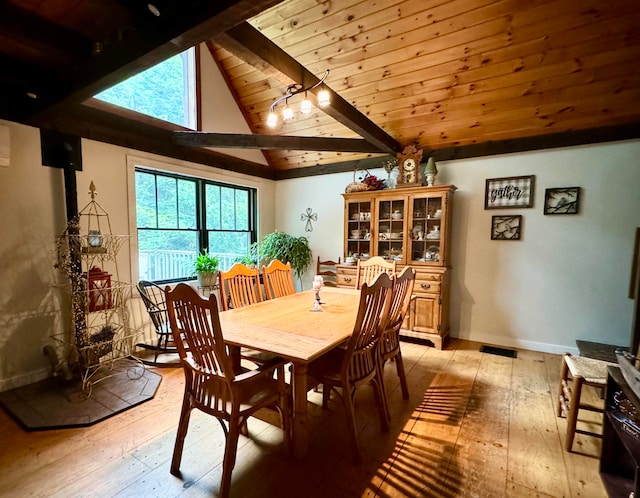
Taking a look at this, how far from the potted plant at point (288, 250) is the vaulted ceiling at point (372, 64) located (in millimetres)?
1329

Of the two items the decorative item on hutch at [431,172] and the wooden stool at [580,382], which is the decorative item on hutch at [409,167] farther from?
the wooden stool at [580,382]

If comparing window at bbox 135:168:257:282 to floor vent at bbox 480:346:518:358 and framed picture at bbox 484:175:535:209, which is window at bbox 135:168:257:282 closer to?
framed picture at bbox 484:175:535:209

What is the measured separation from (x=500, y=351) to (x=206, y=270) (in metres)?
3.52

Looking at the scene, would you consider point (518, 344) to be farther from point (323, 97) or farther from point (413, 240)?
point (323, 97)

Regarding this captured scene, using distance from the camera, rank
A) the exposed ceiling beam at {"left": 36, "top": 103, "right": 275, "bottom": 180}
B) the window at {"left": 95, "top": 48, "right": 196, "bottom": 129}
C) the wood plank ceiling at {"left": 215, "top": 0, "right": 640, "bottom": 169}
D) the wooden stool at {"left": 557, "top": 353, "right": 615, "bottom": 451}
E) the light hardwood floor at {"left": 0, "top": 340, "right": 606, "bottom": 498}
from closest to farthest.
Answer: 1. the light hardwood floor at {"left": 0, "top": 340, "right": 606, "bottom": 498}
2. the wooden stool at {"left": 557, "top": 353, "right": 615, "bottom": 451}
3. the wood plank ceiling at {"left": 215, "top": 0, "right": 640, "bottom": 169}
4. the exposed ceiling beam at {"left": 36, "top": 103, "right": 275, "bottom": 180}
5. the window at {"left": 95, "top": 48, "right": 196, "bottom": 129}

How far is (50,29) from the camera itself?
6.53 feet

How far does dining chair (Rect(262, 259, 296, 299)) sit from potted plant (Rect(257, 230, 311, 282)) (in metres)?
1.42

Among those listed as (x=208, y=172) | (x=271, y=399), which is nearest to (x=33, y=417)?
(x=271, y=399)

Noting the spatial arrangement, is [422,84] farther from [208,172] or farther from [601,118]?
[208,172]

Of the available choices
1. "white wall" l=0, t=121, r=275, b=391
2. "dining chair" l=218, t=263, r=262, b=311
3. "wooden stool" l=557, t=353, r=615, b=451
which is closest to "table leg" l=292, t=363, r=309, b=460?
"dining chair" l=218, t=263, r=262, b=311

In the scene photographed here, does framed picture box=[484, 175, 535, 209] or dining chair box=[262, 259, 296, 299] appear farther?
framed picture box=[484, 175, 535, 209]

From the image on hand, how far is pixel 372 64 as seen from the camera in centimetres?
312

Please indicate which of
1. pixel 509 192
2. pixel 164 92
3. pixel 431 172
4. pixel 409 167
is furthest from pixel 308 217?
pixel 509 192

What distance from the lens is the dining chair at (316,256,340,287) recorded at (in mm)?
4586
